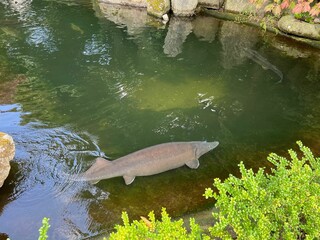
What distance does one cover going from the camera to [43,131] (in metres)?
7.94

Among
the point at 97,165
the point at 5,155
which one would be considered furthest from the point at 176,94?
the point at 5,155

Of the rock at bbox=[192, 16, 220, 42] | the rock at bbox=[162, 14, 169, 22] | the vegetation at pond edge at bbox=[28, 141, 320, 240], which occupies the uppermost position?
the vegetation at pond edge at bbox=[28, 141, 320, 240]

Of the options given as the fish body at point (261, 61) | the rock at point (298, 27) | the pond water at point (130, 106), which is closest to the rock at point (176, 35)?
the pond water at point (130, 106)

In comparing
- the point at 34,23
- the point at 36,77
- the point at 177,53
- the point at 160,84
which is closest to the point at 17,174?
the point at 36,77

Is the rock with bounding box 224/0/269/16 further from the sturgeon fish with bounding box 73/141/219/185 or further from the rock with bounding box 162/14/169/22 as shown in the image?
the sturgeon fish with bounding box 73/141/219/185

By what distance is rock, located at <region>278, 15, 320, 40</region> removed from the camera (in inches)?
565

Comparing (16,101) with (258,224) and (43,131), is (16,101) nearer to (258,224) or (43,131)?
(43,131)

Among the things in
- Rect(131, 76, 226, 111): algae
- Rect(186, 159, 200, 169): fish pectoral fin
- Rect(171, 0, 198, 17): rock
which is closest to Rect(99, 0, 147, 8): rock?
Rect(171, 0, 198, 17): rock

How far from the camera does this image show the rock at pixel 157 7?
16875mm

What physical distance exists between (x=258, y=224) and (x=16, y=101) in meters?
7.58

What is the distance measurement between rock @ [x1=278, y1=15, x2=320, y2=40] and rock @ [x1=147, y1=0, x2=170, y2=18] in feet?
18.2

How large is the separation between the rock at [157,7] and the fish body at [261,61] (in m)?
5.50

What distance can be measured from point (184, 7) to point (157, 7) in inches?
54.4

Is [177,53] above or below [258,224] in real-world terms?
below
